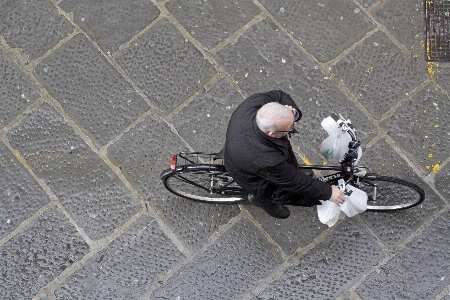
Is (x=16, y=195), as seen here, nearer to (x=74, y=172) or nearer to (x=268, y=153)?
(x=74, y=172)

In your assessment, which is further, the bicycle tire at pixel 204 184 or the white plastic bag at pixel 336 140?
the bicycle tire at pixel 204 184

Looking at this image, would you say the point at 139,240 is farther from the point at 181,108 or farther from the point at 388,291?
the point at 388,291

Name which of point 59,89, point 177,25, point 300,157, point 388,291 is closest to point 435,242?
point 388,291

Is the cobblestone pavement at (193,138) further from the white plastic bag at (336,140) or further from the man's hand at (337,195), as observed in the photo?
the man's hand at (337,195)

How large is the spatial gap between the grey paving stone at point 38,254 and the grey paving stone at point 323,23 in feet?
9.03

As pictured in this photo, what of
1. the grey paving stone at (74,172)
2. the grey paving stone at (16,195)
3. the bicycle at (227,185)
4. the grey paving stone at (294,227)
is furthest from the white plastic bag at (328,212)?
the grey paving stone at (16,195)

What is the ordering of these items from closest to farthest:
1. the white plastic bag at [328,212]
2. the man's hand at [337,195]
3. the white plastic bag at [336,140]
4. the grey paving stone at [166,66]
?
the man's hand at [337,195] < the white plastic bag at [336,140] < the white plastic bag at [328,212] < the grey paving stone at [166,66]

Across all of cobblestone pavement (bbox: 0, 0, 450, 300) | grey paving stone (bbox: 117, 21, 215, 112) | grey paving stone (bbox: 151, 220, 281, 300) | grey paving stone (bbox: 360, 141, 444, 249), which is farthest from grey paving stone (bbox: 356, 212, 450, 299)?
grey paving stone (bbox: 117, 21, 215, 112)

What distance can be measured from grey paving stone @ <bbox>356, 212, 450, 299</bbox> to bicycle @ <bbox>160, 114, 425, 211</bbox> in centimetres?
39

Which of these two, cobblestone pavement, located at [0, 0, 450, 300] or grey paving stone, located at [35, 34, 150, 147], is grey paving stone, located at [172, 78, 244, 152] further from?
grey paving stone, located at [35, 34, 150, 147]

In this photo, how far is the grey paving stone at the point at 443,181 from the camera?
507 centimetres

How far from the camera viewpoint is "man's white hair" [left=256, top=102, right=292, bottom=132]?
140 inches

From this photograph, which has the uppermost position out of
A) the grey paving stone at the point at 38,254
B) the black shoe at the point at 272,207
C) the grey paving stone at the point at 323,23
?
the grey paving stone at the point at 323,23

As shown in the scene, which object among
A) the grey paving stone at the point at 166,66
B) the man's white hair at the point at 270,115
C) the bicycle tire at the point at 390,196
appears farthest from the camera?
the grey paving stone at the point at 166,66
